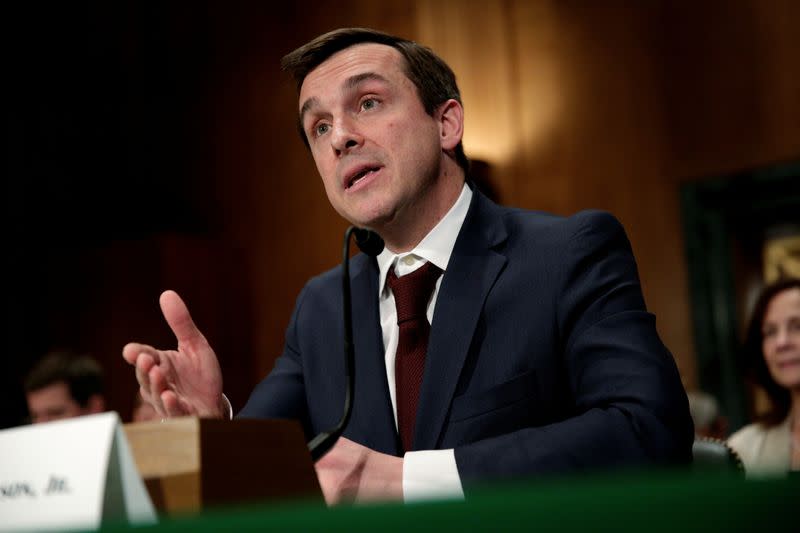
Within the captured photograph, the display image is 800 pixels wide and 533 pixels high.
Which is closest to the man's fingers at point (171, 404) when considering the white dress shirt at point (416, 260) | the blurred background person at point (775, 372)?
the white dress shirt at point (416, 260)

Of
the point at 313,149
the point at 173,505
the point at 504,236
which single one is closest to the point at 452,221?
the point at 504,236

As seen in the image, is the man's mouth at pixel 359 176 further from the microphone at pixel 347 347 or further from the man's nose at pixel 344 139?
the microphone at pixel 347 347

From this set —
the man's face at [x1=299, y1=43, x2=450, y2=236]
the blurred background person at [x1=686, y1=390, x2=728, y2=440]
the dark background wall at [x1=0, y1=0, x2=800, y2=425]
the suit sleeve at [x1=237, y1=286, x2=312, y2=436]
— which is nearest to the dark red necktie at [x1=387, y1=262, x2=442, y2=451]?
the man's face at [x1=299, y1=43, x2=450, y2=236]

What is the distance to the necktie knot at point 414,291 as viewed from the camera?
5.58 ft

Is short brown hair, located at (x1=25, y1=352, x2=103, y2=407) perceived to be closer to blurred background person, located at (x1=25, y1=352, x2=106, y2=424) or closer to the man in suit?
blurred background person, located at (x1=25, y1=352, x2=106, y2=424)

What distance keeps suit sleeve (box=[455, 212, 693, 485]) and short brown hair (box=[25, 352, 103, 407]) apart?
10.7 ft

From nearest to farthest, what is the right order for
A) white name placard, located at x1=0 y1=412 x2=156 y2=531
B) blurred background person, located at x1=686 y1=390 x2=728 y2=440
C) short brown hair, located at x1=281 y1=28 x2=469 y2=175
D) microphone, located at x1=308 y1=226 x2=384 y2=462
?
1. white name placard, located at x1=0 y1=412 x2=156 y2=531
2. microphone, located at x1=308 y1=226 x2=384 y2=462
3. short brown hair, located at x1=281 y1=28 x2=469 y2=175
4. blurred background person, located at x1=686 y1=390 x2=728 y2=440

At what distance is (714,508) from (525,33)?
4372 mm

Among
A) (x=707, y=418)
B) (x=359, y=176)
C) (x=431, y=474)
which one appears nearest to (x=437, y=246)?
(x=359, y=176)

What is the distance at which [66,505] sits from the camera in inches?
34.2

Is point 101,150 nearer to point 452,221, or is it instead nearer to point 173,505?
point 452,221

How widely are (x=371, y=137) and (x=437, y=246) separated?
24cm

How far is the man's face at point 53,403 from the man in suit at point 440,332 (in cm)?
273

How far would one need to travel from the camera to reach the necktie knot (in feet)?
5.58
